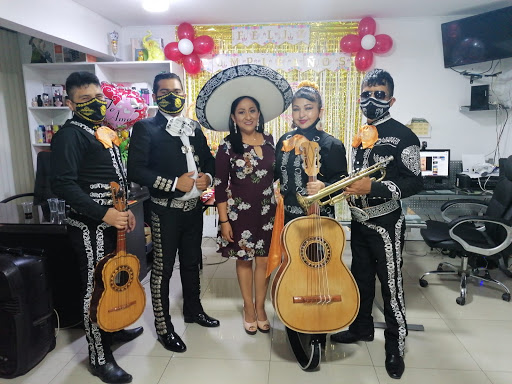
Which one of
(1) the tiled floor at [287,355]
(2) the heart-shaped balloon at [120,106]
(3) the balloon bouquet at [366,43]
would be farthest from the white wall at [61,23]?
(3) the balloon bouquet at [366,43]

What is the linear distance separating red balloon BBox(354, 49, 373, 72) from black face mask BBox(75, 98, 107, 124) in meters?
2.91

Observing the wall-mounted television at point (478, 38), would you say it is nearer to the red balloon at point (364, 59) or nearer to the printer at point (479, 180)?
the red balloon at point (364, 59)

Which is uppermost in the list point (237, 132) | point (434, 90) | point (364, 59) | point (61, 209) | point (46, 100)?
point (364, 59)

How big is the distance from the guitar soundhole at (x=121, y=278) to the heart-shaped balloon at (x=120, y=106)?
3.51 ft

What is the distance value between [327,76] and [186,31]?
5.31 ft

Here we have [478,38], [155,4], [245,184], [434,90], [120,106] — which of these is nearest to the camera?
[245,184]

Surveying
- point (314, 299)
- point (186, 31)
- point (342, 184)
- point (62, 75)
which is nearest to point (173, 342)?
point (314, 299)

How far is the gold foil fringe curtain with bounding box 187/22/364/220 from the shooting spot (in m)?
4.01

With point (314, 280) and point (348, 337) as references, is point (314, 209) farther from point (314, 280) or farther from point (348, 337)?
point (348, 337)

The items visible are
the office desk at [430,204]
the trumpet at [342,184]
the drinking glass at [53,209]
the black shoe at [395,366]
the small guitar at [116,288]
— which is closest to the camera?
the trumpet at [342,184]

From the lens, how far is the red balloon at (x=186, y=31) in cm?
398

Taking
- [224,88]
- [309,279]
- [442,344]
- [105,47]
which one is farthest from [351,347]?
[105,47]

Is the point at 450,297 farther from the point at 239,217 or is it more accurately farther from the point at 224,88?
the point at 224,88

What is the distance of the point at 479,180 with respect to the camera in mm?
3730
